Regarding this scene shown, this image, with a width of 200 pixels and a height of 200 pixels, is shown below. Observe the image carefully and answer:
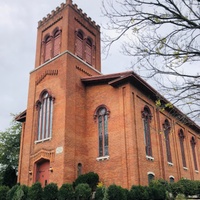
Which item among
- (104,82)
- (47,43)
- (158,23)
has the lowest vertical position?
(158,23)

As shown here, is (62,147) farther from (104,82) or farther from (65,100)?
(104,82)

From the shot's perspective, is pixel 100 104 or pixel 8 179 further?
pixel 8 179

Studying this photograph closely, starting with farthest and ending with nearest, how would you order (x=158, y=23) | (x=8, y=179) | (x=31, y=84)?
1. (x=8, y=179)
2. (x=31, y=84)
3. (x=158, y=23)

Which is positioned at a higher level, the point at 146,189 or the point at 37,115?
the point at 37,115

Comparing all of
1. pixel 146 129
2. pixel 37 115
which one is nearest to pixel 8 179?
pixel 37 115

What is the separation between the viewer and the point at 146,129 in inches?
819

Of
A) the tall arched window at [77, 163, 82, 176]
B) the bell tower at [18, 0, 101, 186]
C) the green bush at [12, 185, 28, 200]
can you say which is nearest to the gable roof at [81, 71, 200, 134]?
the bell tower at [18, 0, 101, 186]

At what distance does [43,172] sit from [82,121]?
4568mm

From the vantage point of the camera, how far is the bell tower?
18703 mm

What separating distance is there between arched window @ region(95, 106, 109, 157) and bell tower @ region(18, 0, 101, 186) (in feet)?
4.00

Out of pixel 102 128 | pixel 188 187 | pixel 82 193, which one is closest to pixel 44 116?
pixel 102 128

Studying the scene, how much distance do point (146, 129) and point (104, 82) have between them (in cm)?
477

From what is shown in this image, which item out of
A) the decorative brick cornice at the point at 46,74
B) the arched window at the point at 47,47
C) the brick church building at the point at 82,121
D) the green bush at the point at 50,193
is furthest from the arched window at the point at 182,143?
the green bush at the point at 50,193

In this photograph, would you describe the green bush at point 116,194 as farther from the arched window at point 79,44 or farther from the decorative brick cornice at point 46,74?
the arched window at point 79,44
